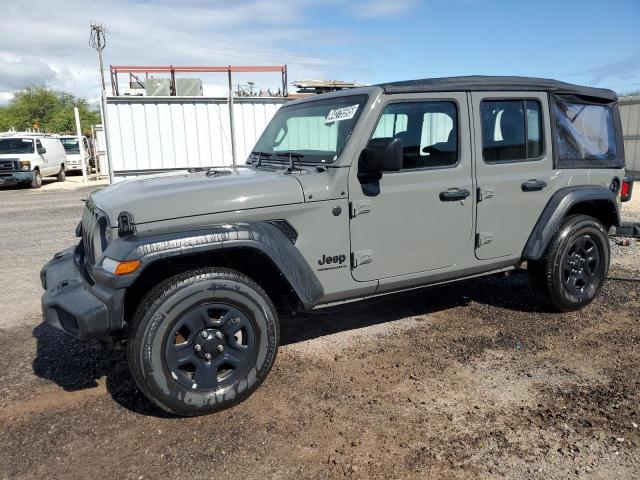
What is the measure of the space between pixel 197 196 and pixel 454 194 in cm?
186

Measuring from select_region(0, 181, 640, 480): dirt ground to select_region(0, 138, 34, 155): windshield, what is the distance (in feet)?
56.0

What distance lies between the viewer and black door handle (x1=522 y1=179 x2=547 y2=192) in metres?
4.12

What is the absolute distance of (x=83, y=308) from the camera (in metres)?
2.83

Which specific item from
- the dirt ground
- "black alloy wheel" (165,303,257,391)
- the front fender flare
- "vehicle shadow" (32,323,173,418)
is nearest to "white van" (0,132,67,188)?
the dirt ground

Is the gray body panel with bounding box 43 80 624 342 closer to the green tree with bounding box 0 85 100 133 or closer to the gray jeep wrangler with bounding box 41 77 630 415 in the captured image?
the gray jeep wrangler with bounding box 41 77 630 415

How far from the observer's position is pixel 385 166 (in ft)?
10.8

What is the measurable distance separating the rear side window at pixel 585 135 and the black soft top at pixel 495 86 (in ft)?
0.31

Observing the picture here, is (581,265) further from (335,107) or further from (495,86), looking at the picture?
(335,107)

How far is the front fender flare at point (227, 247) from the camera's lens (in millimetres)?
2801

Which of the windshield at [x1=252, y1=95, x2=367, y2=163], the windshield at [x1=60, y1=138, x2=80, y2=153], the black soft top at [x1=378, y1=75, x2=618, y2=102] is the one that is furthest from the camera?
the windshield at [x1=60, y1=138, x2=80, y2=153]

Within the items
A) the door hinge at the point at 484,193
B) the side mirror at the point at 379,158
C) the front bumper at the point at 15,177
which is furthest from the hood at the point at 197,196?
the front bumper at the point at 15,177

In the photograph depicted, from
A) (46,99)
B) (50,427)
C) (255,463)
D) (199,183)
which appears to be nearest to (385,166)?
(199,183)

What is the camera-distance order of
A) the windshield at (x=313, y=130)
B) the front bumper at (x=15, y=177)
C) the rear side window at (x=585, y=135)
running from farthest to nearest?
the front bumper at (x=15, y=177), the rear side window at (x=585, y=135), the windshield at (x=313, y=130)

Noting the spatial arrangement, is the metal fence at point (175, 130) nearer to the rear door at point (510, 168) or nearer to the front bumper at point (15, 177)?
the rear door at point (510, 168)
